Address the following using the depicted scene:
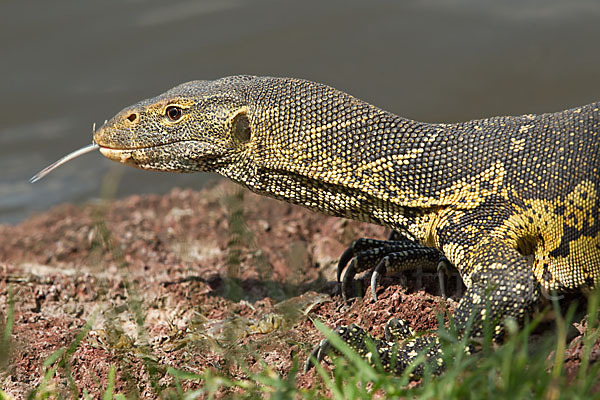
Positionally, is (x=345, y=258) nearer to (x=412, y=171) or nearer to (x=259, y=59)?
(x=412, y=171)

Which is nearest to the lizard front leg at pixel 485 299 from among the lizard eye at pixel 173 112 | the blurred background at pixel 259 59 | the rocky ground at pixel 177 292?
the rocky ground at pixel 177 292

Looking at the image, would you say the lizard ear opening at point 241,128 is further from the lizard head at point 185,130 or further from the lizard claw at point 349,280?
the lizard claw at point 349,280

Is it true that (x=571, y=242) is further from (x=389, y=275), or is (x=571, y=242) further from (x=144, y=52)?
(x=144, y=52)

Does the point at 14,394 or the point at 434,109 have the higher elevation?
the point at 434,109

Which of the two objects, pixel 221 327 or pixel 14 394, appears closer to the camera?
pixel 14 394

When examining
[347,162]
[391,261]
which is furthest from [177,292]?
[347,162]

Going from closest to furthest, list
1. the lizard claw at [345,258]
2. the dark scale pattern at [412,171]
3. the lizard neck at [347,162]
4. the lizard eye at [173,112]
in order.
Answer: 1. the dark scale pattern at [412,171]
2. the lizard neck at [347,162]
3. the lizard eye at [173,112]
4. the lizard claw at [345,258]

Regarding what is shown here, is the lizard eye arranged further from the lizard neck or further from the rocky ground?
the rocky ground

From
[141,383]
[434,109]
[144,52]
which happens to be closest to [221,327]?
[141,383]
